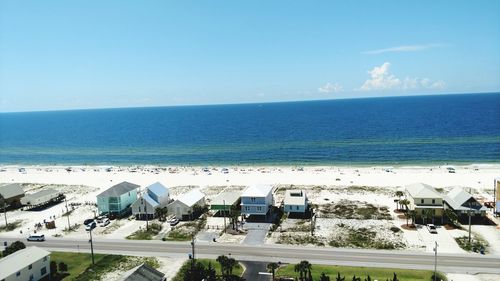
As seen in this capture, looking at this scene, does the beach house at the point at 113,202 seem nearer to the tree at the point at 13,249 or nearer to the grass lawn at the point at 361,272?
the tree at the point at 13,249

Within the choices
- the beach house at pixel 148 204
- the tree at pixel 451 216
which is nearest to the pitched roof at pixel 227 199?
the beach house at pixel 148 204

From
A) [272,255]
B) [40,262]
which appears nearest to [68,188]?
[40,262]

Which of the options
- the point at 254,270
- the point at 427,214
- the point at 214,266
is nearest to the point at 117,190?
the point at 214,266

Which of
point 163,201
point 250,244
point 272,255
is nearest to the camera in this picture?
point 272,255

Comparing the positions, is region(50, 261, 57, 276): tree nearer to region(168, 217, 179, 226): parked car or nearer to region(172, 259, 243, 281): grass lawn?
region(172, 259, 243, 281): grass lawn

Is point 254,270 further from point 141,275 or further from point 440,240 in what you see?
point 440,240

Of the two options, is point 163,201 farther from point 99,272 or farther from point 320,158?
point 320,158
